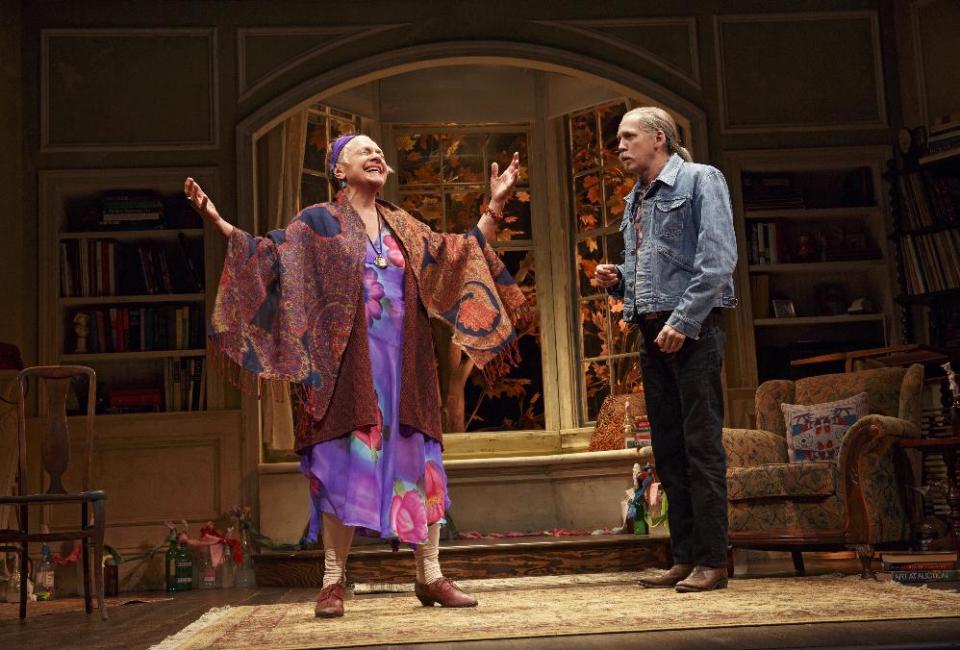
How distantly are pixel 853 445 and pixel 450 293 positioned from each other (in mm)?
1622

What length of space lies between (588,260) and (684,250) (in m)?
3.72

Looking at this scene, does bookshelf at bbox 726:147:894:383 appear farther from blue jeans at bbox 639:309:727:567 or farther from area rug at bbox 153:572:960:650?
blue jeans at bbox 639:309:727:567

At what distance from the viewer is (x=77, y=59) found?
20.4ft

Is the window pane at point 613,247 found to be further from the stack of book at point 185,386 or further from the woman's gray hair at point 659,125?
the woman's gray hair at point 659,125

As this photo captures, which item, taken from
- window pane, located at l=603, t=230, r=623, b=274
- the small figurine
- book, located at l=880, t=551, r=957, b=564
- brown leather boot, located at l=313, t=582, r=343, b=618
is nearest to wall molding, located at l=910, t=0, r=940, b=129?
window pane, located at l=603, t=230, r=623, b=274

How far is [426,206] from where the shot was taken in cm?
733

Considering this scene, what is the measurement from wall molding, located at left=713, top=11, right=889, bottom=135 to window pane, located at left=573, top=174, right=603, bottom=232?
3.61 feet

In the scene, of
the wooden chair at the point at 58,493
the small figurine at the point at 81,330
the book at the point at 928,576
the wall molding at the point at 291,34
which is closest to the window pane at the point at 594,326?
the wall molding at the point at 291,34

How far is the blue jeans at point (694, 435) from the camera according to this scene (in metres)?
3.42

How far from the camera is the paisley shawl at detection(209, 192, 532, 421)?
3295mm

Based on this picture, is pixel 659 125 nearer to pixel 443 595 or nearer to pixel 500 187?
pixel 500 187

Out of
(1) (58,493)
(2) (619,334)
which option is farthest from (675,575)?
(2) (619,334)

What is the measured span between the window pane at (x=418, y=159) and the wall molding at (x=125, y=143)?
56.2 inches

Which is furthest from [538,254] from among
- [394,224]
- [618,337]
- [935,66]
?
[394,224]
